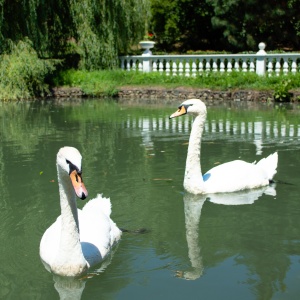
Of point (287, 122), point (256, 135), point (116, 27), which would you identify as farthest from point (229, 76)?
point (256, 135)

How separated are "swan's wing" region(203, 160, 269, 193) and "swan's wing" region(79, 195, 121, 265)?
5.86 ft

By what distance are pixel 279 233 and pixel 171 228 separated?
1.03 metres

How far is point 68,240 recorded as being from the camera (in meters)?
4.57

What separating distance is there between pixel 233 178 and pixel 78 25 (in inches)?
561

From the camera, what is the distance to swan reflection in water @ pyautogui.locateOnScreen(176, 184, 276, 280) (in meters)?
4.92

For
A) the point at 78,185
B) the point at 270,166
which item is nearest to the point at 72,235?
the point at 78,185

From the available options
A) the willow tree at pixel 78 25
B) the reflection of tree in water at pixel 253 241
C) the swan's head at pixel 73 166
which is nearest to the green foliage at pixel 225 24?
the willow tree at pixel 78 25

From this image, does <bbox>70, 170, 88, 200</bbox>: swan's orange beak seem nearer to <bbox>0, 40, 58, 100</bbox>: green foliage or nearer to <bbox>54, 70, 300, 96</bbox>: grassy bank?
<bbox>54, 70, 300, 96</bbox>: grassy bank

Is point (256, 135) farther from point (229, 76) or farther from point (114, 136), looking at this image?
point (229, 76)

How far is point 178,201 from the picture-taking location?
702 centimetres

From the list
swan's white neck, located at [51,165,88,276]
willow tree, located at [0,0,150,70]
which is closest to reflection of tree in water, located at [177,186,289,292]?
swan's white neck, located at [51,165,88,276]

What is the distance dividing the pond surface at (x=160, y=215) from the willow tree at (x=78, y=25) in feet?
25.6

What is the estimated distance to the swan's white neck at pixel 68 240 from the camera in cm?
459

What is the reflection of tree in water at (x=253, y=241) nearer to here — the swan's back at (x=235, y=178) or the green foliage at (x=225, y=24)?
the swan's back at (x=235, y=178)
